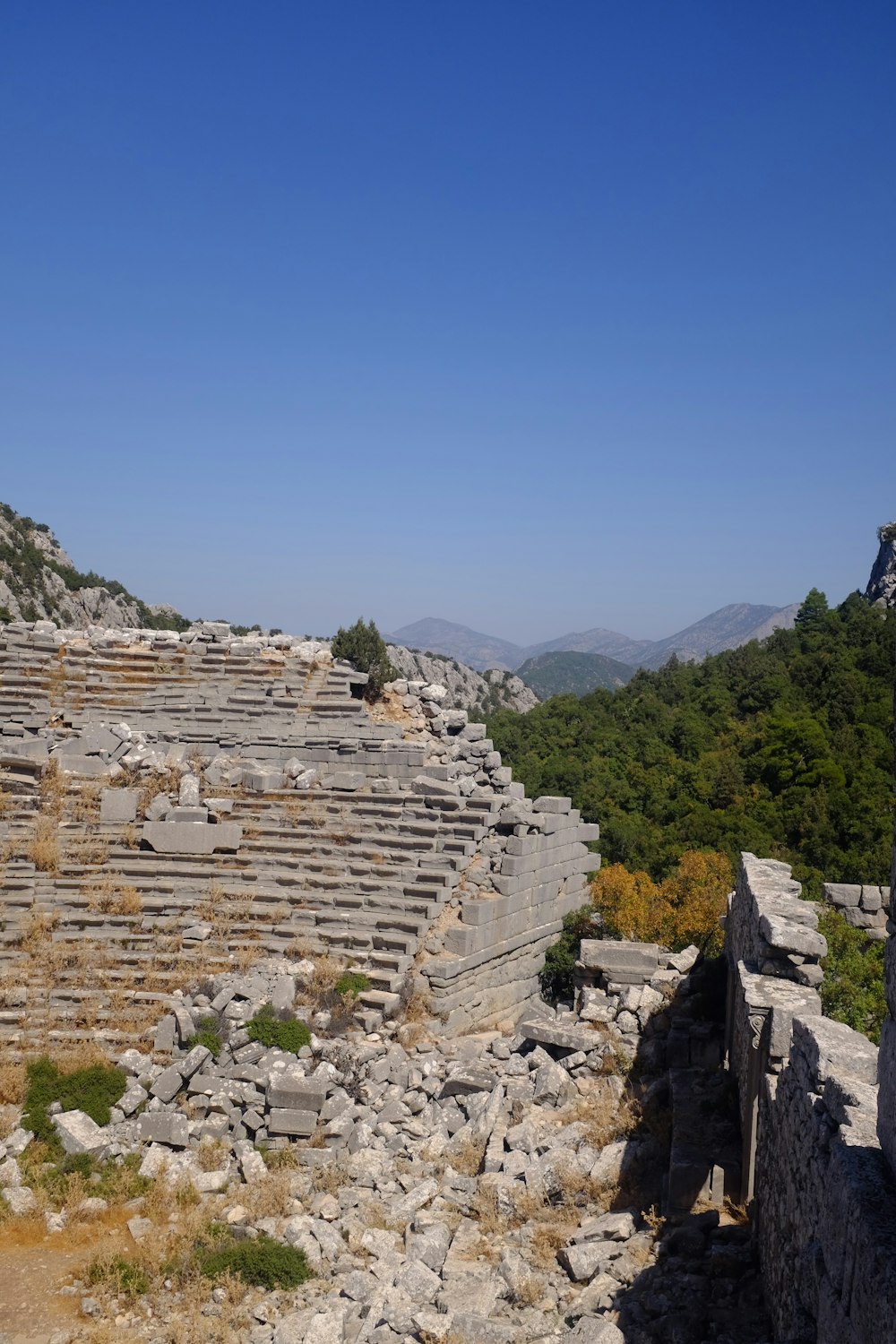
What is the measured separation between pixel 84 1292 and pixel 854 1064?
606cm

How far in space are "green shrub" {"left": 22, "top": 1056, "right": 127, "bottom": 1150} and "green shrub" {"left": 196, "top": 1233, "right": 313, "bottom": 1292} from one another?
2.73 metres

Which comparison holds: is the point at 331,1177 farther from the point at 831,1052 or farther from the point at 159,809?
the point at 159,809

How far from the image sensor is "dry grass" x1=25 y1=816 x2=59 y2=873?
1283cm

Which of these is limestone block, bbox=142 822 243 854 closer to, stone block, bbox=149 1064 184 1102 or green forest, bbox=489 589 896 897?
stone block, bbox=149 1064 184 1102

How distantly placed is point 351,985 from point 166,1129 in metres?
2.53

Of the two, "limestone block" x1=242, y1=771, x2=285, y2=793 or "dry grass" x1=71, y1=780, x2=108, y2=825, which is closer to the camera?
"dry grass" x1=71, y1=780, x2=108, y2=825

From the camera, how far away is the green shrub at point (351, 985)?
10.9 m

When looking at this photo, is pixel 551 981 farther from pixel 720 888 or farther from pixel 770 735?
pixel 770 735

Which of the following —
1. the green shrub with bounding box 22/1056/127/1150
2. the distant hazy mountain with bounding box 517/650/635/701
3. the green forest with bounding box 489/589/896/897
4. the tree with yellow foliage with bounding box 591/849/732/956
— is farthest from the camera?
the distant hazy mountain with bounding box 517/650/635/701

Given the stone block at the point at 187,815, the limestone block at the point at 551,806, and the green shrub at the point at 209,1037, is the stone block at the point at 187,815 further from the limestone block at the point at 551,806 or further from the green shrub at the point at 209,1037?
the limestone block at the point at 551,806

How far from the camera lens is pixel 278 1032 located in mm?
10227

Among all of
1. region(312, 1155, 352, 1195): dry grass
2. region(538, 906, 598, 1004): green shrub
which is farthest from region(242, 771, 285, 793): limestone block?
region(312, 1155, 352, 1195): dry grass

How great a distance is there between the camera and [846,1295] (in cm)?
343

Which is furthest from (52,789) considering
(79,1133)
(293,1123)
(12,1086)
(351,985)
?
(293,1123)
